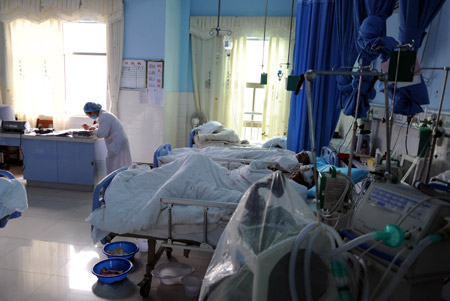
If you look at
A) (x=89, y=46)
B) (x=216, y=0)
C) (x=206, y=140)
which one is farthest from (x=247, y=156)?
(x=89, y=46)

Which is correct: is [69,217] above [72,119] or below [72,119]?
below

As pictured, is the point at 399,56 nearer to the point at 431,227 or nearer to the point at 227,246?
the point at 431,227

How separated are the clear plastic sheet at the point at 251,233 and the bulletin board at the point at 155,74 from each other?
14.2 ft

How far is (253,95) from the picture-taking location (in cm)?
562

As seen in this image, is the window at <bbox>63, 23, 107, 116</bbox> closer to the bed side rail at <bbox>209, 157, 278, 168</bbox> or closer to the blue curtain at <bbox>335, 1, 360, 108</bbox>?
the bed side rail at <bbox>209, 157, 278, 168</bbox>

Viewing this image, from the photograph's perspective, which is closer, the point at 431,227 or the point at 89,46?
the point at 431,227

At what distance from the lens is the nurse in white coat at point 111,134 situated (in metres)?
4.25

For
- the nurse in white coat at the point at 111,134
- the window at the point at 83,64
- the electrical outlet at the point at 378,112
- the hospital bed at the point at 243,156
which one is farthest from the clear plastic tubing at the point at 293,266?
the window at the point at 83,64

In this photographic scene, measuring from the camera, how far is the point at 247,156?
357 centimetres

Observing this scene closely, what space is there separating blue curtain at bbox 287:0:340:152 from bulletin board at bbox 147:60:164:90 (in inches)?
93.6

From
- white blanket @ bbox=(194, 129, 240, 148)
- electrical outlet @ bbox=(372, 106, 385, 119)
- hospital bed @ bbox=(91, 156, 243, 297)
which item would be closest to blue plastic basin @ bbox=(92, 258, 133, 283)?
hospital bed @ bbox=(91, 156, 243, 297)

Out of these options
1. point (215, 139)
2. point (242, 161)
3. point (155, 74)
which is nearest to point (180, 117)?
point (155, 74)

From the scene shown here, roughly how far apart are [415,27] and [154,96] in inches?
156

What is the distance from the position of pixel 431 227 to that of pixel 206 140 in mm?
3643
